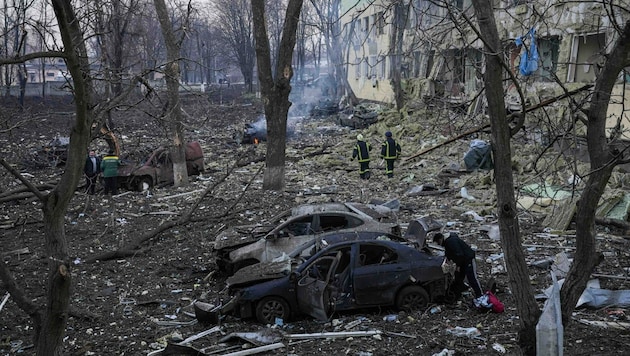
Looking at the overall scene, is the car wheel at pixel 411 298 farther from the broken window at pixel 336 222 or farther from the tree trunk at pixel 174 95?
the tree trunk at pixel 174 95

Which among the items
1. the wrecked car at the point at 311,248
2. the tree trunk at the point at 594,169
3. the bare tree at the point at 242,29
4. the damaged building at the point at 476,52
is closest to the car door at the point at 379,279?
the wrecked car at the point at 311,248

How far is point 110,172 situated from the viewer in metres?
16.4

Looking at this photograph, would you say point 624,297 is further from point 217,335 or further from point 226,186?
point 226,186

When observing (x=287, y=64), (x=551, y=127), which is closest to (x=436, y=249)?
(x=551, y=127)

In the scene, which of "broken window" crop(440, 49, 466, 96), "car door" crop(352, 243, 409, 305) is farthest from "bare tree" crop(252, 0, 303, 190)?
"car door" crop(352, 243, 409, 305)

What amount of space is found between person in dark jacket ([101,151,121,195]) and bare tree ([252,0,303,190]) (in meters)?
4.61

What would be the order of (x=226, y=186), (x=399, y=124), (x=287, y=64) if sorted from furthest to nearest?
1. (x=399, y=124)
2. (x=226, y=186)
3. (x=287, y=64)

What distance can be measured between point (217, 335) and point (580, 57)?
52.3 feet

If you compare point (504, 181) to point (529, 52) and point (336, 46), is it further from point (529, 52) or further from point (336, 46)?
point (336, 46)

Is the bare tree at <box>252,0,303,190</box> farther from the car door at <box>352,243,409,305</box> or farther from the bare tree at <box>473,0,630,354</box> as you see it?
the bare tree at <box>473,0,630,354</box>

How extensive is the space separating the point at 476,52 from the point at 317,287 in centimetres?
1729

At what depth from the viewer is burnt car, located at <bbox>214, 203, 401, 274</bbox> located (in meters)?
9.50

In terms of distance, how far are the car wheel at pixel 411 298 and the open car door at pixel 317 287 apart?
1095 mm

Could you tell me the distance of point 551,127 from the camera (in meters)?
4.94
